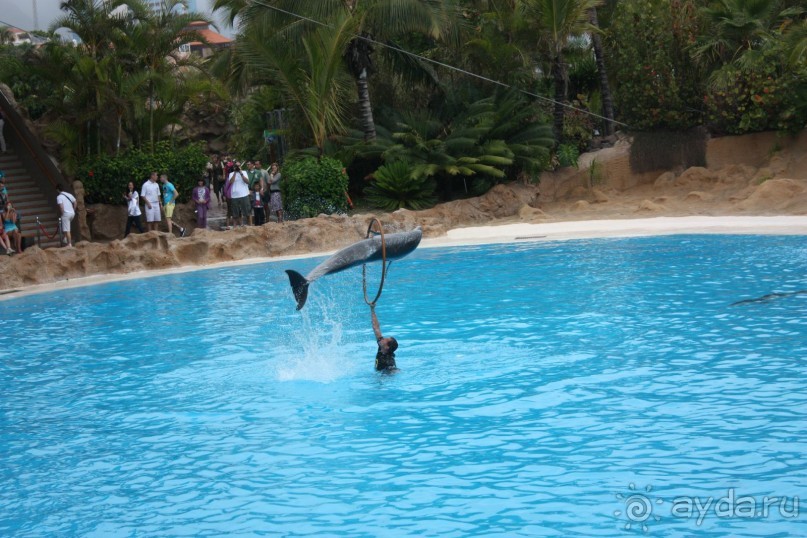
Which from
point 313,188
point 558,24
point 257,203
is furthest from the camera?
point 558,24

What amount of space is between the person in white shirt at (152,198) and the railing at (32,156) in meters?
4.11

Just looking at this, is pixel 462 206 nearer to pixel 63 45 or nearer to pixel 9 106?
pixel 63 45

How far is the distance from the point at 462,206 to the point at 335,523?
54.7 ft

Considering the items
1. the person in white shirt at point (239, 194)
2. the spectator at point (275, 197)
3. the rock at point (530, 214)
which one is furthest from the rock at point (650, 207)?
the person in white shirt at point (239, 194)

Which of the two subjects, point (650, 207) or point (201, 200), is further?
point (201, 200)

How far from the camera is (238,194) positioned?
20516 millimetres

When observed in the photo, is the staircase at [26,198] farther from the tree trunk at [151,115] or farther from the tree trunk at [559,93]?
the tree trunk at [559,93]

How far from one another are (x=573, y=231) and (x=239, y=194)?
7.53 metres

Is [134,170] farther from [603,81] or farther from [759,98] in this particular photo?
[759,98]

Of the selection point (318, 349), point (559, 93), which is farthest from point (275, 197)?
point (318, 349)

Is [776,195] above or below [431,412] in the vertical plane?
above

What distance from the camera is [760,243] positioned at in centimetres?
1458

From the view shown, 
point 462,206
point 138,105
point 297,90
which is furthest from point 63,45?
point 462,206

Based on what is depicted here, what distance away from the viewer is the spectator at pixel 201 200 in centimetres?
2136
